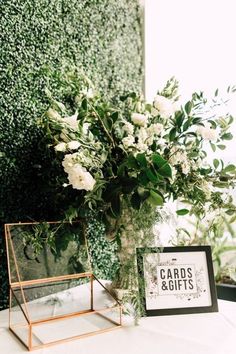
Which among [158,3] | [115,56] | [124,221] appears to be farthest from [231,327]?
[158,3]

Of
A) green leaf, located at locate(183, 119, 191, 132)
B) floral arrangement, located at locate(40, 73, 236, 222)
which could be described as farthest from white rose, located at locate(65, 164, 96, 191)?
green leaf, located at locate(183, 119, 191, 132)

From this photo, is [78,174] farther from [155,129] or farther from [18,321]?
[18,321]

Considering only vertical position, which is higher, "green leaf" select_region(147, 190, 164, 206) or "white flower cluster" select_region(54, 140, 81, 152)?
"white flower cluster" select_region(54, 140, 81, 152)

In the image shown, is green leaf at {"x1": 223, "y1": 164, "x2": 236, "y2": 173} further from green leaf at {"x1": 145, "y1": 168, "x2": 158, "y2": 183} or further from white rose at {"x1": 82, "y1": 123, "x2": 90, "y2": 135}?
white rose at {"x1": 82, "y1": 123, "x2": 90, "y2": 135}

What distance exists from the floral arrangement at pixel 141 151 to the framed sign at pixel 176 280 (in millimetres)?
164

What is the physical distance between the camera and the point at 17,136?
1300mm

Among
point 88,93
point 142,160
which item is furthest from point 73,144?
point 88,93

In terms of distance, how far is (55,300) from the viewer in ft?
3.84

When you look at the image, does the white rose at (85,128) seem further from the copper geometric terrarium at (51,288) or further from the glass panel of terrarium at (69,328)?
the glass panel of terrarium at (69,328)

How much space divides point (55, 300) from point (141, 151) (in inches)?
23.6

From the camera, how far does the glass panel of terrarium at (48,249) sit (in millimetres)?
1110

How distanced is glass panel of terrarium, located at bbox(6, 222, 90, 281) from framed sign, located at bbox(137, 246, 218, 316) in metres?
0.22

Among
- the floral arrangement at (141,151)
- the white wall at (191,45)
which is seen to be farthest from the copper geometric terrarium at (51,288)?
the white wall at (191,45)

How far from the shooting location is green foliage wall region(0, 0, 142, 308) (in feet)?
4.15
